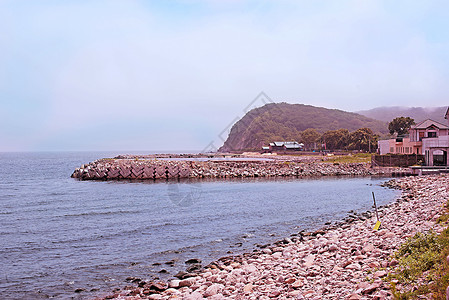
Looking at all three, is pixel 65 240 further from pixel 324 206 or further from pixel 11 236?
pixel 324 206

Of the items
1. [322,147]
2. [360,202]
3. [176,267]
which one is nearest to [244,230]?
[176,267]

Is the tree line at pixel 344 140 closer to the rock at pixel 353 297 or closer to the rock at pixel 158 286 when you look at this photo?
the rock at pixel 158 286

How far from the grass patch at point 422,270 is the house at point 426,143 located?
35576mm

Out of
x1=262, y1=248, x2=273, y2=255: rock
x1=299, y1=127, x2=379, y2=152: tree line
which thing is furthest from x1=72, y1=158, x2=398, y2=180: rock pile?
x1=299, y1=127, x2=379, y2=152: tree line

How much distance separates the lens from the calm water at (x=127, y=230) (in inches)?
474

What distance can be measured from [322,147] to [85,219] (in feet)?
388

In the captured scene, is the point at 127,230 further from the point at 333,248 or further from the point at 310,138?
the point at 310,138

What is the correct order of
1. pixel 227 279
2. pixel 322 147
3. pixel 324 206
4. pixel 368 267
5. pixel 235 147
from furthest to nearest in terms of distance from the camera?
pixel 235 147, pixel 322 147, pixel 324 206, pixel 227 279, pixel 368 267

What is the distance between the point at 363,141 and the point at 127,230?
325 feet

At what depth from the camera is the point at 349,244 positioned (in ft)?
38.7

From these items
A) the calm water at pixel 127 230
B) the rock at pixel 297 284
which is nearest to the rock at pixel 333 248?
the rock at pixel 297 284

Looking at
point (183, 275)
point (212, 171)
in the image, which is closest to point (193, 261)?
point (183, 275)

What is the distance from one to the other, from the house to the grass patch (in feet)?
117

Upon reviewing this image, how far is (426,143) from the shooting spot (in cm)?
5350
